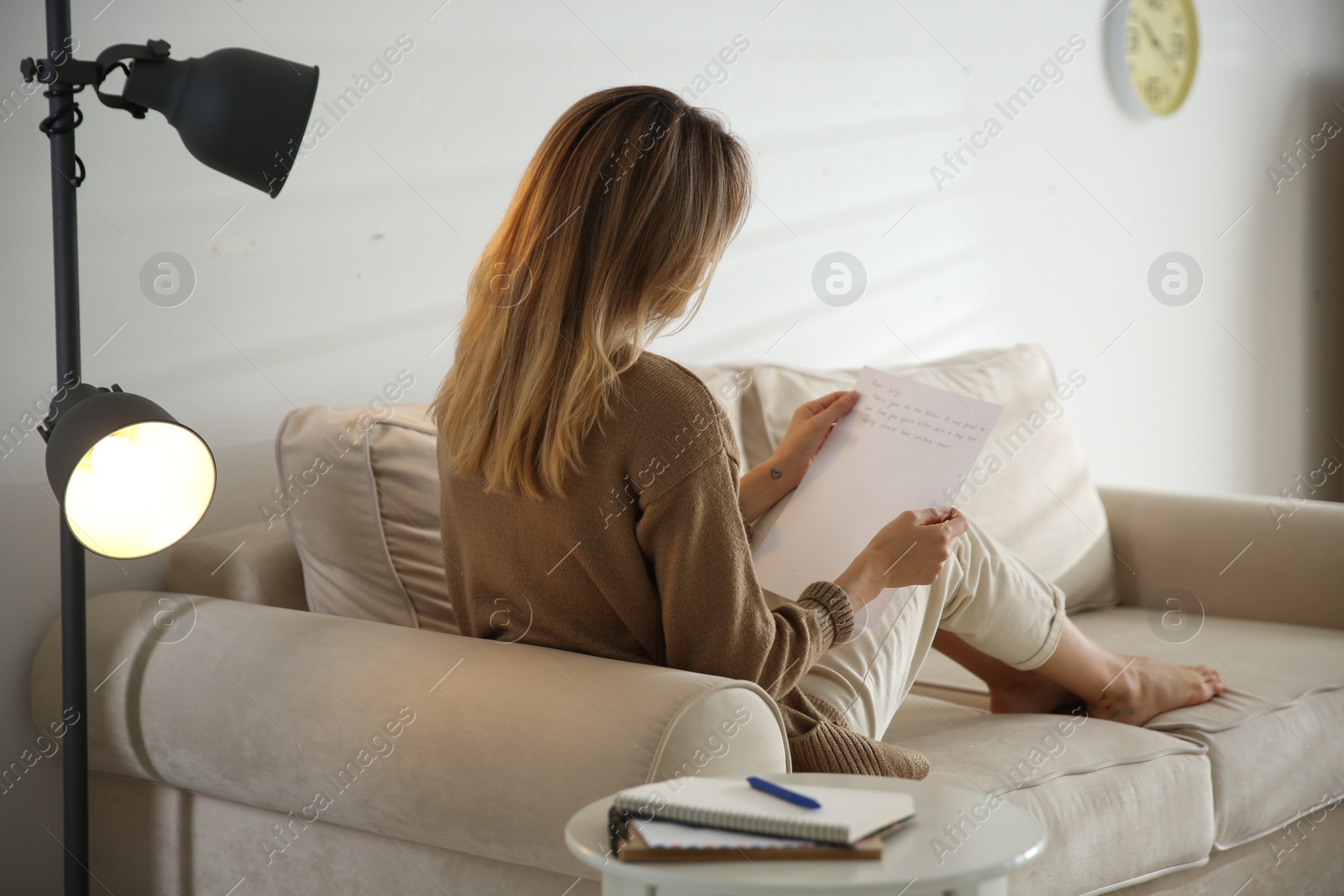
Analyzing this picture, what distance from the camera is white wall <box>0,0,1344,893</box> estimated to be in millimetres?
1427

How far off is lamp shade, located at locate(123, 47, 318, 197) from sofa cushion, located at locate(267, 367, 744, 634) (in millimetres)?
434

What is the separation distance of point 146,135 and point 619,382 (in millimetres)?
807

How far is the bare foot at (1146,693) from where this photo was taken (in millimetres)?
1558

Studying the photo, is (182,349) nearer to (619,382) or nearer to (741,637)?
(619,382)

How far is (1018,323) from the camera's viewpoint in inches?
113

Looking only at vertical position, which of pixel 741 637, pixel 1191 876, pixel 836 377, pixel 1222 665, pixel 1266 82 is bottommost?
pixel 1191 876

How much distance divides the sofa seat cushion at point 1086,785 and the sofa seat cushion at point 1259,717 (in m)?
0.05

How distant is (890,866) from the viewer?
2.37 feet

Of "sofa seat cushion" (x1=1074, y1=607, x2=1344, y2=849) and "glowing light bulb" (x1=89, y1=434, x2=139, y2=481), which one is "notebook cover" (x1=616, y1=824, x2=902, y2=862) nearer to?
"glowing light bulb" (x1=89, y1=434, x2=139, y2=481)

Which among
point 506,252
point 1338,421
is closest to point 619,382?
point 506,252

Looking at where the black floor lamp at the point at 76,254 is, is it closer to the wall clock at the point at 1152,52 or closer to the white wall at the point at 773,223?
the white wall at the point at 773,223

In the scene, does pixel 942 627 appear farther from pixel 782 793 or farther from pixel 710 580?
pixel 782 793

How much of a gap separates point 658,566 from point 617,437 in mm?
129

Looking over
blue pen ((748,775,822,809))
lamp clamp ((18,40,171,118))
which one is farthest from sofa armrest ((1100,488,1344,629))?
lamp clamp ((18,40,171,118))
